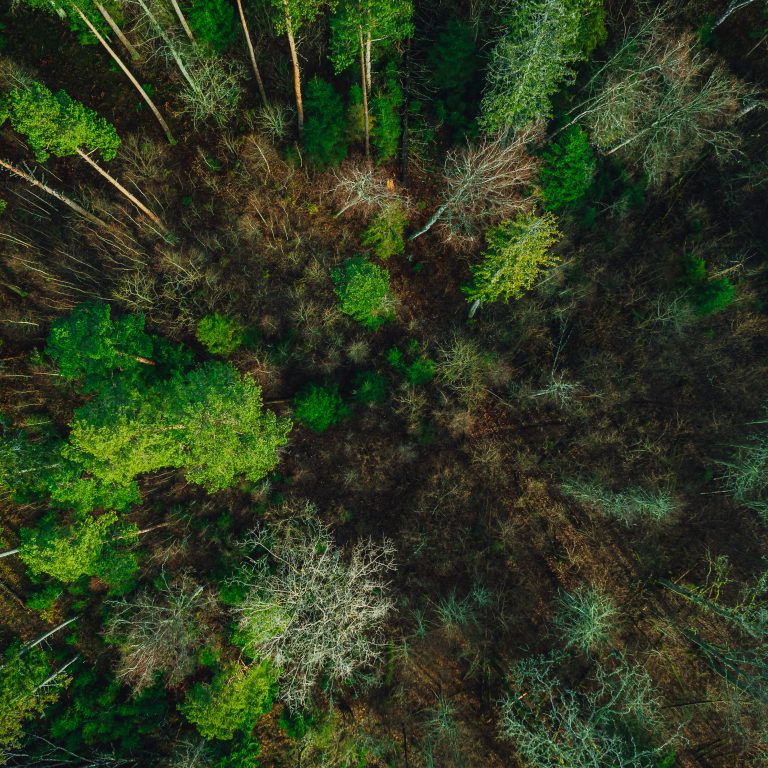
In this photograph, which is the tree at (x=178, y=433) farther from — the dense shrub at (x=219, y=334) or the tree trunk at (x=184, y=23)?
the tree trunk at (x=184, y=23)

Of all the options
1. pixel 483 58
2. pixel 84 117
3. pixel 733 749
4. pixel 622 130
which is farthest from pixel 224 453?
pixel 733 749

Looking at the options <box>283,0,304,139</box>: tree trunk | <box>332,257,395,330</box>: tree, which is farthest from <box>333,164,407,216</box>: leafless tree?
<box>283,0,304,139</box>: tree trunk

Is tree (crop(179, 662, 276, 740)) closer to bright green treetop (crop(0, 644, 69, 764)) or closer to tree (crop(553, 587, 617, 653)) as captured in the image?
bright green treetop (crop(0, 644, 69, 764))

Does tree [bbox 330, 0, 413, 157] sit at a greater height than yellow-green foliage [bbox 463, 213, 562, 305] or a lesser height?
greater

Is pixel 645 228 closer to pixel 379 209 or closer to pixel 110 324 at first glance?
pixel 379 209

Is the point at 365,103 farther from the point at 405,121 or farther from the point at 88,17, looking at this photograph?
the point at 88,17
